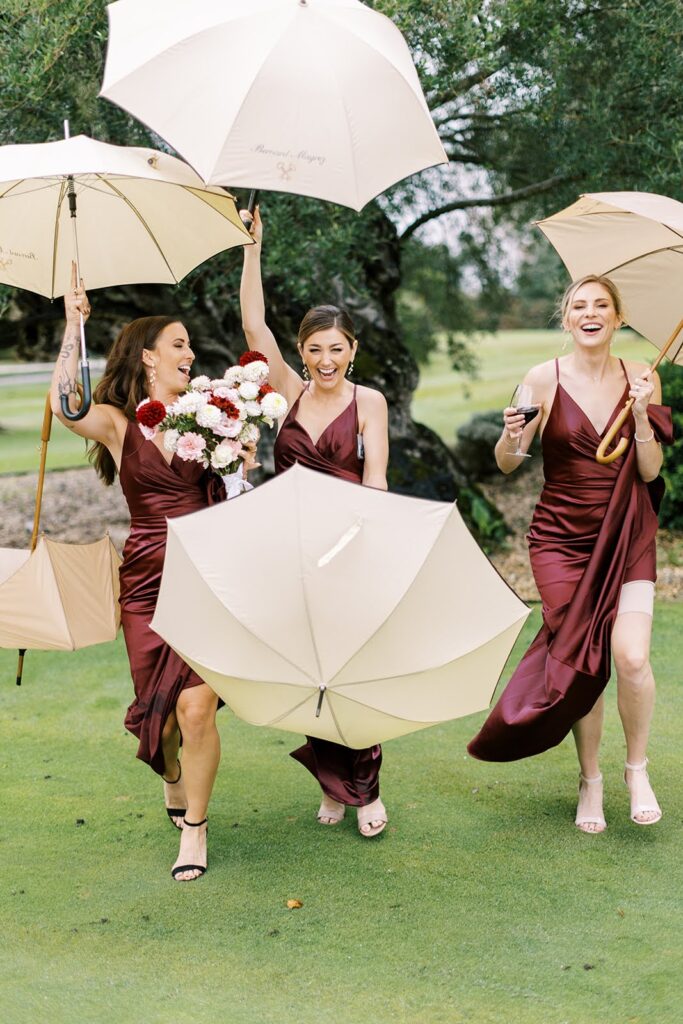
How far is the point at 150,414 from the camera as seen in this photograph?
4.51 m

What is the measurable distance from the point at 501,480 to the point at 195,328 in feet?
17.0

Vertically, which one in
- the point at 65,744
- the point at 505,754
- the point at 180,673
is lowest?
the point at 65,744

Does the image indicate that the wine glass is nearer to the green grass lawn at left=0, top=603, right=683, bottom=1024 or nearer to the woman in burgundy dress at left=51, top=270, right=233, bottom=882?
the woman in burgundy dress at left=51, top=270, right=233, bottom=882

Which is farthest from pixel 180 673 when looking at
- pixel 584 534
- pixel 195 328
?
pixel 195 328

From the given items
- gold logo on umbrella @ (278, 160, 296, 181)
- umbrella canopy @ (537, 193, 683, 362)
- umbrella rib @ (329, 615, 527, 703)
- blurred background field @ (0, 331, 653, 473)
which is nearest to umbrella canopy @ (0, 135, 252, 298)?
gold logo on umbrella @ (278, 160, 296, 181)

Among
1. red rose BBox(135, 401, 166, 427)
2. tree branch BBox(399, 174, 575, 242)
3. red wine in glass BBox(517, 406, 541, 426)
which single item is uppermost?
tree branch BBox(399, 174, 575, 242)

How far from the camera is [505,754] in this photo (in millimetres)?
4922

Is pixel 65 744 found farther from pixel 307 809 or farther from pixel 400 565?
pixel 400 565

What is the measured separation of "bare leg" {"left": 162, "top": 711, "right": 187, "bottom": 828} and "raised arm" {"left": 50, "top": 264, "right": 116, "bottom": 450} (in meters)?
1.21

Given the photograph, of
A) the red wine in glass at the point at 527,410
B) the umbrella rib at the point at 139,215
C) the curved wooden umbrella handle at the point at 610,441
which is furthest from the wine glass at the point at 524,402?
the umbrella rib at the point at 139,215

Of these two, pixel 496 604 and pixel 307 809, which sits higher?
pixel 496 604

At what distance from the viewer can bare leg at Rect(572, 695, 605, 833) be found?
4.98 m

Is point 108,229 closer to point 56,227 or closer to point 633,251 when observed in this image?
point 56,227

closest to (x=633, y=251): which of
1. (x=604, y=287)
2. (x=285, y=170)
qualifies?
(x=604, y=287)
